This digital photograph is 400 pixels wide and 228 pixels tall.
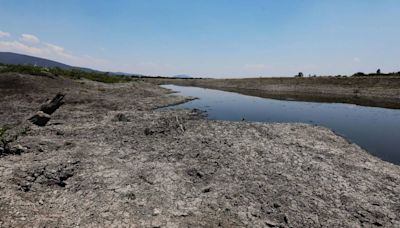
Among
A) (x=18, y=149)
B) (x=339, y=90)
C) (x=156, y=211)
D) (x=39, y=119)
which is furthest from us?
(x=339, y=90)

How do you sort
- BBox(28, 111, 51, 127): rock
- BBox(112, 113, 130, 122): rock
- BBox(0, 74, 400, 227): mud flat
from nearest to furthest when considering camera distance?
BBox(0, 74, 400, 227): mud flat
BBox(28, 111, 51, 127): rock
BBox(112, 113, 130, 122): rock

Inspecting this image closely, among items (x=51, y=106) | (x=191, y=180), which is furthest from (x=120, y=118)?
(x=191, y=180)

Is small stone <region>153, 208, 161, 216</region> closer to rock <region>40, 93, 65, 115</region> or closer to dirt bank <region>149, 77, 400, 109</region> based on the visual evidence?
rock <region>40, 93, 65, 115</region>

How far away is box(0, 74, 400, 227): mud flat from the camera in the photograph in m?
11.1

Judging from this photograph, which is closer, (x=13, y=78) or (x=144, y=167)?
(x=144, y=167)

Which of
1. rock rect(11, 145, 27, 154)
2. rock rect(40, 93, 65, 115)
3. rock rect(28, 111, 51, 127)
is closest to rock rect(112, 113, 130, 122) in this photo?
rock rect(28, 111, 51, 127)

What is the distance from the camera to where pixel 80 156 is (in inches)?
640

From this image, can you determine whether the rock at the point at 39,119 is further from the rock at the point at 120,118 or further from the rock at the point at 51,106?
the rock at the point at 120,118

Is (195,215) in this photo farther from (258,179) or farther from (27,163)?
(27,163)

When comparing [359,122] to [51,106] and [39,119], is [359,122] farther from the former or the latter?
[51,106]

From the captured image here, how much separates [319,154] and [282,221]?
8802 mm

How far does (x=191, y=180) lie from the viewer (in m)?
14.3

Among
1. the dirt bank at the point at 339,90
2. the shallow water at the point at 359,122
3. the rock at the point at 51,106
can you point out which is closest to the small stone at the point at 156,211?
the shallow water at the point at 359,122

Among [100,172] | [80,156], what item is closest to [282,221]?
[100,172]
